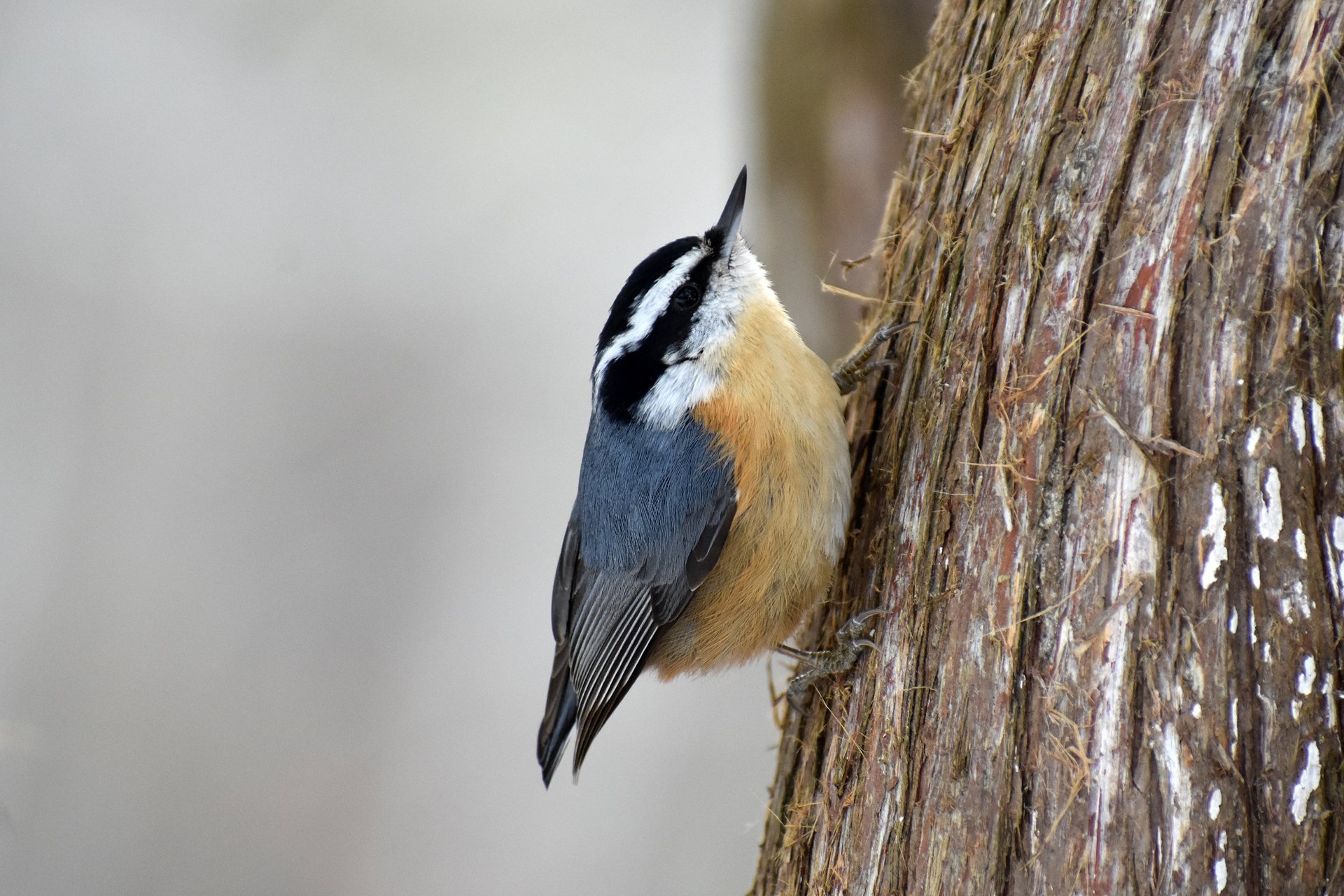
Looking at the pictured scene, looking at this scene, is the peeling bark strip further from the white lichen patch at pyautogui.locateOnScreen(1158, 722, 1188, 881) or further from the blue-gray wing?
the blue-gray wing

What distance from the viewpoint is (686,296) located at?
2.68m

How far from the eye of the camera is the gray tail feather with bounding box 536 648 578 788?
2.89m

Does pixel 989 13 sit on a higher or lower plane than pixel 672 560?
higher

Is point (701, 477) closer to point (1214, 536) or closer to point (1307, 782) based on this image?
point (1214, 536)

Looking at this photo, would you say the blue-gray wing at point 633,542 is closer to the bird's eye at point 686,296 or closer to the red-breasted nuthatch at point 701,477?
the red-breasted nuthatch at point 701,477

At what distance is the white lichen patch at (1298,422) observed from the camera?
1520 mm

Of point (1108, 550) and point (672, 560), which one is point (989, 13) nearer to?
point (1108, 550)

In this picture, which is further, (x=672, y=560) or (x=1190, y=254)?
(x=672, y=560)

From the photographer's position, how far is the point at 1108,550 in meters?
1.63

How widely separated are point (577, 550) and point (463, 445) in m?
2.25

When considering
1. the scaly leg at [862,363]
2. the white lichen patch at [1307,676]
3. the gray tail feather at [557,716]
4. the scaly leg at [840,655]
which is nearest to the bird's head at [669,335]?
the scaly leg at [862,363]

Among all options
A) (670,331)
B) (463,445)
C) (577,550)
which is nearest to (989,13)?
(670,331)

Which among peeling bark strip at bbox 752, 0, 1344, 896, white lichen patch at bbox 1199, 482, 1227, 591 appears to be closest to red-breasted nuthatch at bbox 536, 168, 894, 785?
peeling bark strip at bbox 752, 0, 1344, 896

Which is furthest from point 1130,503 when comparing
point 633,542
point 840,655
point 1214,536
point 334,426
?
point 334,426
